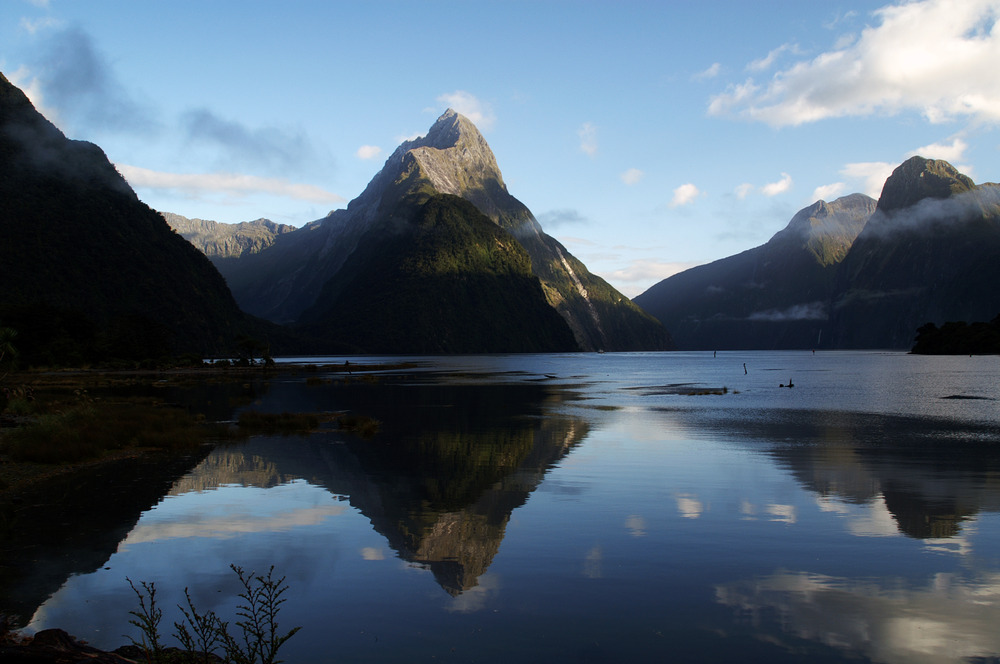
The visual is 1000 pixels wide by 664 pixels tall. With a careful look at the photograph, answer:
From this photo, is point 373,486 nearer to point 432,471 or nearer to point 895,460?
point 432,471

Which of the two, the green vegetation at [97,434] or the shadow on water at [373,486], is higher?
the green vegetation at [97,434]

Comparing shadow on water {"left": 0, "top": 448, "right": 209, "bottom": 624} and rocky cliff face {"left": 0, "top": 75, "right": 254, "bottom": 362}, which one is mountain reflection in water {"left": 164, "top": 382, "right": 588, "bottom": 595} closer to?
shadow on water {"left": 0, "top": 448, "right": 209, "bottom": 624}

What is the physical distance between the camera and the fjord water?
11258mm

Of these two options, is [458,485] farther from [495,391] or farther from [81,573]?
[495,391]

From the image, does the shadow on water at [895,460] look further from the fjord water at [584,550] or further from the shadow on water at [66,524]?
the shadow on water at [66,524]

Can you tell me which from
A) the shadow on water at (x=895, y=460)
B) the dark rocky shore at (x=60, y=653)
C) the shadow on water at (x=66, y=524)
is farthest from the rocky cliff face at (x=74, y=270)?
the dark rocky shore at (x=60, y=653)

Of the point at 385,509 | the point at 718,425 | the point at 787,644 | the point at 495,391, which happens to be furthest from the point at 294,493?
the point at 495,391

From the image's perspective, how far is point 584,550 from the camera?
53.4ft

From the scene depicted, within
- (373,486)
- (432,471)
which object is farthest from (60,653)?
(432,471)

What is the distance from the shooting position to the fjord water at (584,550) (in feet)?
36.9

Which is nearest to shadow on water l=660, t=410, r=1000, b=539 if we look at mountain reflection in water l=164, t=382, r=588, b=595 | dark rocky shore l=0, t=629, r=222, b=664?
mountain reflection in water l=164, t=382, r=588, b=595

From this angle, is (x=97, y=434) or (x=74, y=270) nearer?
(x=97, y=434)

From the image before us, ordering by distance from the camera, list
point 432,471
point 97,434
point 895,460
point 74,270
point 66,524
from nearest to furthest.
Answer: point 66,524 < point 432,471 < point 895,460 < point 97,434 < point 74,270

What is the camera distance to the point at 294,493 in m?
23.3
